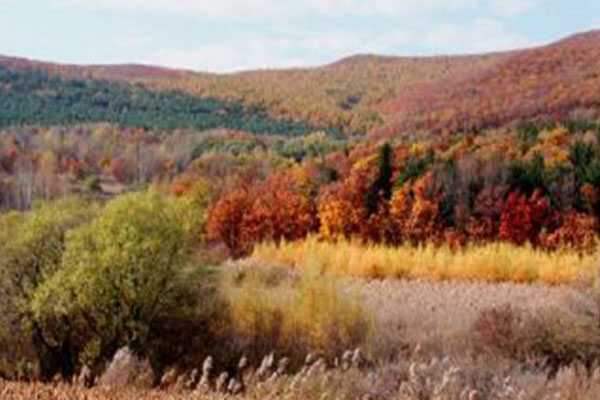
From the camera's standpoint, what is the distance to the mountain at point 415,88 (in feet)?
250

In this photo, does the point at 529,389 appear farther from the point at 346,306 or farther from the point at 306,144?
the point at 306,144

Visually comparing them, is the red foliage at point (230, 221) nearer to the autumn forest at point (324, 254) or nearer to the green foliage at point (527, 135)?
the autumn forest at point (324, 254)

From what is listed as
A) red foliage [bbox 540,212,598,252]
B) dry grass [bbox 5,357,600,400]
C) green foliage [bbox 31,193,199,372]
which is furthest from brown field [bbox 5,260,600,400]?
red foliage [bbox 540,212,598,252]

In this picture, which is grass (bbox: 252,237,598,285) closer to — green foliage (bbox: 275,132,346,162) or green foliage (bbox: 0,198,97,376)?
green foliage (bbox: 0,198,97,376)

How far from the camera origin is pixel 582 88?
3041 inches

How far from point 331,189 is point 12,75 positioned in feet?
270

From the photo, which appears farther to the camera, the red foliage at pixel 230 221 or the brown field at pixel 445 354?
the red foliage at pixel 230 221

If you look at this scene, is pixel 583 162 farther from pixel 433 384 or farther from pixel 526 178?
pixel 433 384

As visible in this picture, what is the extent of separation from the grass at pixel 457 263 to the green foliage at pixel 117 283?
10.4 meters

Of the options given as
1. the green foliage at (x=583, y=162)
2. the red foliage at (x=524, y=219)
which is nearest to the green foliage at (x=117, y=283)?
the red foliage at (x=524, y=219)

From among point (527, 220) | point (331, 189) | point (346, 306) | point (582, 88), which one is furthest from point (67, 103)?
point (346, 306)

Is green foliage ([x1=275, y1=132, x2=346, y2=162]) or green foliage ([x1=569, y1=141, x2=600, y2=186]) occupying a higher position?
green foliage ([x1=569, y1=141, x2=600, y2=186])

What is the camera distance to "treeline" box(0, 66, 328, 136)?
107 meters

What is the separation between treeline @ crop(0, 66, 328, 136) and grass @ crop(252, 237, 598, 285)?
70.3m
